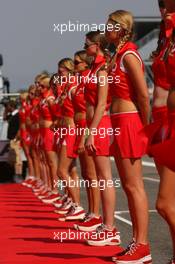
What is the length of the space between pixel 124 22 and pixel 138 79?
1.74ft

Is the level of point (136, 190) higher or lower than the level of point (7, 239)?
higher

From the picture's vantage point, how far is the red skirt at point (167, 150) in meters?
5.14

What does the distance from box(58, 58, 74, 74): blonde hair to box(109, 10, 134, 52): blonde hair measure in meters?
3.92

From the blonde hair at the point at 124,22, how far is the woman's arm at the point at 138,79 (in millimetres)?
197

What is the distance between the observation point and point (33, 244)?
8898mm

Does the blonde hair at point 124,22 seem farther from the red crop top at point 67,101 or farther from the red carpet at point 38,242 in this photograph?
the red crop top at point 67,101

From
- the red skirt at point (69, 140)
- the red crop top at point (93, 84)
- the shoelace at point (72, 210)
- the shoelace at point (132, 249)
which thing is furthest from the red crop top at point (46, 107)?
the shoelace at point (132, 249)

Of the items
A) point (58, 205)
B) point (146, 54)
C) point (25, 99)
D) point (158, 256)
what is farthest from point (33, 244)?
point (146, 54)

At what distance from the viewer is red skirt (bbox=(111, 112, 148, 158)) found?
7167 millimetres

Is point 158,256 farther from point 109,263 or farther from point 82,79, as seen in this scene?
point 82,79

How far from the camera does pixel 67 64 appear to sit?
440 inches

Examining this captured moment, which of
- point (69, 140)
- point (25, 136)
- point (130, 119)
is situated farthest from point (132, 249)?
point (25, 136)

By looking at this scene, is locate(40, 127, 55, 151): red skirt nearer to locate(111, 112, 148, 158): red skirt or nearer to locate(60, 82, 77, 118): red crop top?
locate(60, 82, 77, 118): red crop top

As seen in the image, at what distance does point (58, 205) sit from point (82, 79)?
4.13 meters
